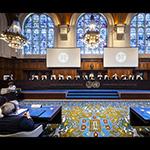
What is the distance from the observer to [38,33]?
15773mm

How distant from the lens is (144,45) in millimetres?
15516

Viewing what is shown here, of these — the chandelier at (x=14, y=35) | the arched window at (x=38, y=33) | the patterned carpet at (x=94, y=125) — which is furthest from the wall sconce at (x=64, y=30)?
the patterned carpet at (x=94, y=125)

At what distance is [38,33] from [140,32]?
7.80 m

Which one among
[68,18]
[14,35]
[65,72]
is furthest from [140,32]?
[14,35]

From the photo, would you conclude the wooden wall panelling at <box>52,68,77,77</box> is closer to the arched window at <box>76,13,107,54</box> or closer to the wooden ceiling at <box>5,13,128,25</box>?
the arched window at <box>76,13,107,54</box>

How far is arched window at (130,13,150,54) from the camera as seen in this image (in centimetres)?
1541

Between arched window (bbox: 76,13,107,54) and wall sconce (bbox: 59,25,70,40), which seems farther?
arched window (bbox: 76,13,107,54)

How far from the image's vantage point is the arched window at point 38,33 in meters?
15.6

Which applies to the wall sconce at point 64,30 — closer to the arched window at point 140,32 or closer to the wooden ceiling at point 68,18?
the wooden ceiling at point 68,18

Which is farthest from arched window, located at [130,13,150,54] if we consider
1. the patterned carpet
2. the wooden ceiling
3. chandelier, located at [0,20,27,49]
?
the patterned carpet

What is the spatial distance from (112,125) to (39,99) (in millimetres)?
5766

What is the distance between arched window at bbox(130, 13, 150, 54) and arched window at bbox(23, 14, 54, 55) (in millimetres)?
6161

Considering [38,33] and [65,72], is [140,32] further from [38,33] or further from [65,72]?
[38,33]
